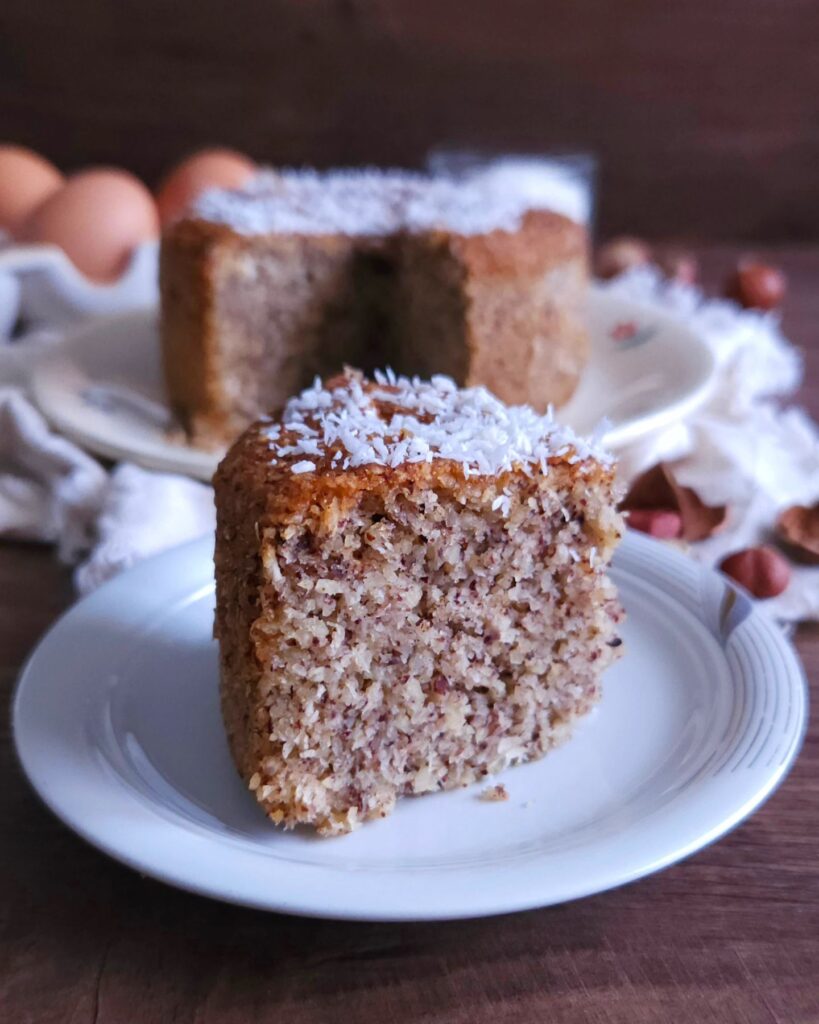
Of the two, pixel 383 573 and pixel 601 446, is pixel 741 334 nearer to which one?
pixel 601 446

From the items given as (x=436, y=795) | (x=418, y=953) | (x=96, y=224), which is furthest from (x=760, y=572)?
(x=96, y=224)

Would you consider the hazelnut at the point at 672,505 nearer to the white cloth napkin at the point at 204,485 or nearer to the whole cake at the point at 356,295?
the white cloth napkin at the point at 204,485

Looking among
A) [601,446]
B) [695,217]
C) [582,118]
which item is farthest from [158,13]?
[601,446]

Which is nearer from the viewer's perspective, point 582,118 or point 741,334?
point 741,334

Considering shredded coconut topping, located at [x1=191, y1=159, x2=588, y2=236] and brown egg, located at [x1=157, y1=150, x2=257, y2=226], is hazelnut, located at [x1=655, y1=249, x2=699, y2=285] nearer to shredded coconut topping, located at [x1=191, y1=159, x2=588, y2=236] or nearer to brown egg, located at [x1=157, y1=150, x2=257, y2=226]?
shredded coconut topping, located at [x1=191, y1=159, x2=588, y2=236]

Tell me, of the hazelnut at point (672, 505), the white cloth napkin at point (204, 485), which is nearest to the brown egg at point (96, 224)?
the white cloth napkin at point (204, 485)
